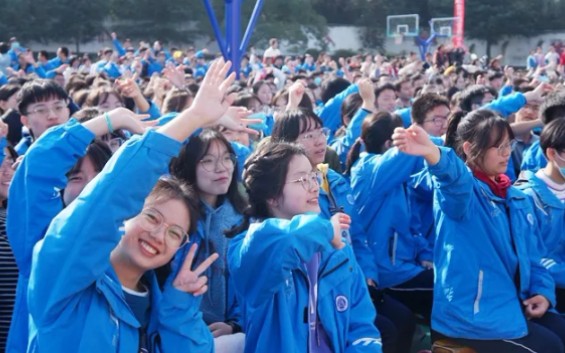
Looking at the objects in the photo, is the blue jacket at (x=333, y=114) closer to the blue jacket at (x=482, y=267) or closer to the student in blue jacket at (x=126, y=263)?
the blue jacket at (x=482, y=267)

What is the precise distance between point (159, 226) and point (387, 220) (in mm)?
2042

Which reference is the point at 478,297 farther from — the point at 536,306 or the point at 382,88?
the point at 382,88

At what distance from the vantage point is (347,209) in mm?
3523

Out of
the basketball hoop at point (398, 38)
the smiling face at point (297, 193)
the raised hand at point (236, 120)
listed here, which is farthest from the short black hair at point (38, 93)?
the basketball hoop at point (398, 38)

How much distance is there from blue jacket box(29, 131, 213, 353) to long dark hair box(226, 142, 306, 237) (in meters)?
0.76

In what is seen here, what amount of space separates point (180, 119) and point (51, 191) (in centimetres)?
74

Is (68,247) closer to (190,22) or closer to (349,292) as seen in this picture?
(349,292)

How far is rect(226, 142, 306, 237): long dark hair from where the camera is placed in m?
2.54

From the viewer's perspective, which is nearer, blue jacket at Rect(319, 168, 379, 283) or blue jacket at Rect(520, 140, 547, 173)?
blue jacket at Rect(319, 168, 379, 283)

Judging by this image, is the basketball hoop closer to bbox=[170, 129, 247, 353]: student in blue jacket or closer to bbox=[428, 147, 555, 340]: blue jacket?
bbox=[428, 147, 555, 340]: blue jacket

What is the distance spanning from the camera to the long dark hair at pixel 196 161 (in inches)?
121

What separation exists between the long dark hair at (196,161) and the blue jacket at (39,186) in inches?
28.6

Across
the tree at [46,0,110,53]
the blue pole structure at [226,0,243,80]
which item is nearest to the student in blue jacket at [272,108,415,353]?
the blue pole structure at [226,0,243,80]

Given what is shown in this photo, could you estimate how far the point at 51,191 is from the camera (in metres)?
2.34
